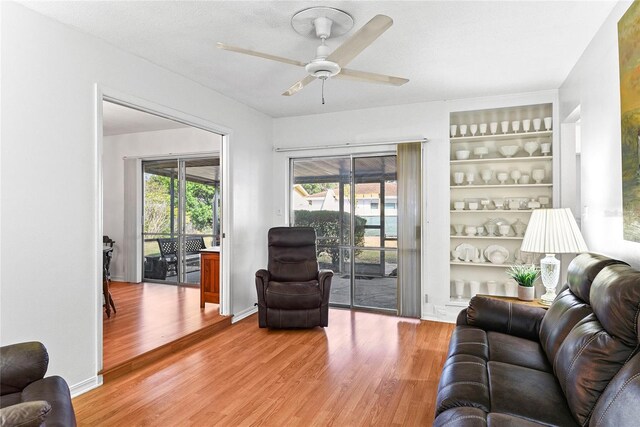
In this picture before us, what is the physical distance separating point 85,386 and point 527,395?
9.45 ft

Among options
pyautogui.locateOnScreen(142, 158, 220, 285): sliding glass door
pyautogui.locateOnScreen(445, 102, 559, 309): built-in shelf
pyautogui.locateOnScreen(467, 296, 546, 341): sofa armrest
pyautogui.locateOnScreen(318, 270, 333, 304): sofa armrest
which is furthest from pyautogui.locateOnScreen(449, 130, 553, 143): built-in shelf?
pyautogui.locateOnScreen(142, 158, 220, 285): sliding glass door

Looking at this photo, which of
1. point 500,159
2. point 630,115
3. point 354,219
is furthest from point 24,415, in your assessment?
point 500,159

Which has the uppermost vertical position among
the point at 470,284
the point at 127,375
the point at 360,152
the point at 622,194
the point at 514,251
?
the point at 360,152

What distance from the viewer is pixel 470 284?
461 centimetres

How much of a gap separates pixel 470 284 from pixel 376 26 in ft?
11.6

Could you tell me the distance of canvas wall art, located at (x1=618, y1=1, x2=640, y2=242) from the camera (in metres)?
2.03

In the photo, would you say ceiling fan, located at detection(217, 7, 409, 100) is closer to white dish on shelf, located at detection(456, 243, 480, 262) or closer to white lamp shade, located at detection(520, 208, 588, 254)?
white lamp shade, located at detection(520, 208, 588, 254)

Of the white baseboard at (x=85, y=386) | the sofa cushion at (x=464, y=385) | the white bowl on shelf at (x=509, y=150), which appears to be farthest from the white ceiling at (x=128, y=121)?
the sofa cushion at (x=464, y=385)

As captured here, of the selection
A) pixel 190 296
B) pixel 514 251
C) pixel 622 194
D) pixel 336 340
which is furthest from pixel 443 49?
pixel 190 296

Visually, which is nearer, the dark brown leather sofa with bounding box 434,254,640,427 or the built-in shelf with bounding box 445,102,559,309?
the dark brown leather sofa with bounding box 434,254,640,427

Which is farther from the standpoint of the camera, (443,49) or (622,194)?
(443,49)

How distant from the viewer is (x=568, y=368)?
1664mm

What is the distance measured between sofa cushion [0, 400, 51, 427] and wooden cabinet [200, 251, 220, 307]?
352 cm

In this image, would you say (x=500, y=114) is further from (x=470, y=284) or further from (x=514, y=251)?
(x=470, y=284)
